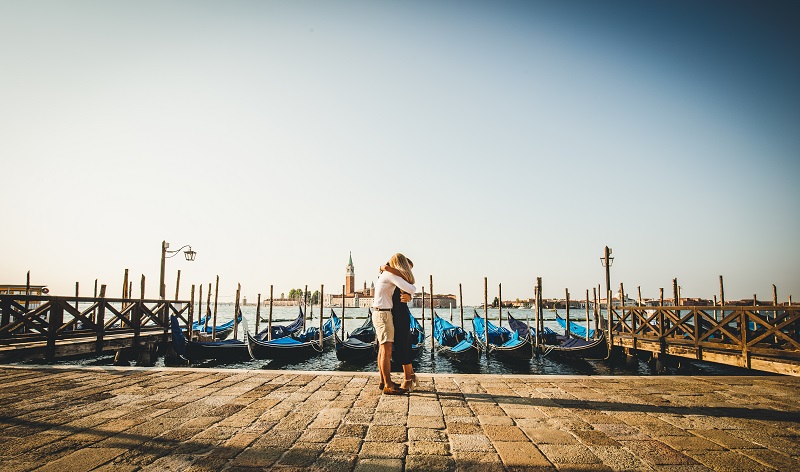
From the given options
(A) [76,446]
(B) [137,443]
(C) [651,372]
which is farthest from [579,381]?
(C) [651,372]

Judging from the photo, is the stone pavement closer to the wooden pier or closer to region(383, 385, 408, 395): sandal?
region(383, 385, 408, 395): sandal

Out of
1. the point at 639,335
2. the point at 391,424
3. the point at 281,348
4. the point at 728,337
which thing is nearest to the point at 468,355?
the point at 639,335

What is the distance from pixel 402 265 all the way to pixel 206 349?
11148 mm

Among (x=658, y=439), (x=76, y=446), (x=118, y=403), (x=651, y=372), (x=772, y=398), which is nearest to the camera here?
(x=76, y=446)

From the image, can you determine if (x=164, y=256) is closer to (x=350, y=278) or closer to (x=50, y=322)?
(x=50, y=322)

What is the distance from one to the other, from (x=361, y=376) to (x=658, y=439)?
3.04m

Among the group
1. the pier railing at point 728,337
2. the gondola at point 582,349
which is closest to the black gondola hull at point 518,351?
the gondola at point 582,349

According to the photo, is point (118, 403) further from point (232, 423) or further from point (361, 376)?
point (361, 376)

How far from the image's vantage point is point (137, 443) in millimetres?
2385

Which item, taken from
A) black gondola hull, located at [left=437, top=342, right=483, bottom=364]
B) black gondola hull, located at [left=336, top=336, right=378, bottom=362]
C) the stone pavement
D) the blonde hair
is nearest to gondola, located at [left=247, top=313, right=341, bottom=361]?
black gondola hull, located at [left=336, top=336, right=378, bottom=362]

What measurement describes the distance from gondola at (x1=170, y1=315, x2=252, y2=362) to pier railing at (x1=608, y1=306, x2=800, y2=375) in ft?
39.7

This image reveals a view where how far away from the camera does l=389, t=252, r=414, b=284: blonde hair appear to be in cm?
383

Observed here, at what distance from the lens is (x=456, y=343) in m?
16.6

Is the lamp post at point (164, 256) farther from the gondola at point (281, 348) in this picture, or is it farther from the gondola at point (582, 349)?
the gondola at point (582, 349)
